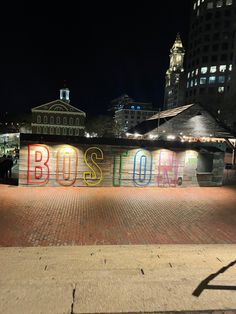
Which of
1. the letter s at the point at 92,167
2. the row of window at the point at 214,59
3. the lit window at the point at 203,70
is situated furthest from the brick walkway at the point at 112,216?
the row of window at the point at 214,59

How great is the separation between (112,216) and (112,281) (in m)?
5.08

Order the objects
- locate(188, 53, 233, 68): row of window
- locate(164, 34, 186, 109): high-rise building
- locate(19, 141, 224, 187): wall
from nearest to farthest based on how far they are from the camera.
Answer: locate(19, 141, 224, 187): wall, locate(188, 53, 233, 68): row of window, locate(164, 34, 186, 109): high-rise building

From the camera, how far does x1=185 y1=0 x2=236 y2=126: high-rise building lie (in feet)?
227

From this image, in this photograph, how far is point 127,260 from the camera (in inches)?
206

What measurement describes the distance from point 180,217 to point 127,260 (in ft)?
15.8

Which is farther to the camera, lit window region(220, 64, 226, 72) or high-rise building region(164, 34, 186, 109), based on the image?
high-rise building region(164, 34, 186, 109)

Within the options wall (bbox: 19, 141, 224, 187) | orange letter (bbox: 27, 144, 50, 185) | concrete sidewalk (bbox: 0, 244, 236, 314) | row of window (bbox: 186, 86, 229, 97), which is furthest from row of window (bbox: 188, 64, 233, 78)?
concrete sidewalk (bbox: 0, 244, 236, 314)

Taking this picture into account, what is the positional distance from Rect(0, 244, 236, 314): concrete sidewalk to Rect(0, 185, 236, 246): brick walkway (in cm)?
143

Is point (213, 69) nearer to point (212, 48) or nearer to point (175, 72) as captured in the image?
point (212, 48)

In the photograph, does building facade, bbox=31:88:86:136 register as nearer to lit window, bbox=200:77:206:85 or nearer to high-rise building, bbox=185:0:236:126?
high-rise building, bbox=185:0:236:126

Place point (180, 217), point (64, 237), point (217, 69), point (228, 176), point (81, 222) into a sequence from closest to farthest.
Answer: point (64, 237) → point (81, 222) → point (180, 217) → point (228, 176) → point (217, 69)

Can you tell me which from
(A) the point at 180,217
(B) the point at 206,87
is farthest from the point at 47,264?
(B) the point at 206,87

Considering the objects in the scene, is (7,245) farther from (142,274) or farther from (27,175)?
(27,175)

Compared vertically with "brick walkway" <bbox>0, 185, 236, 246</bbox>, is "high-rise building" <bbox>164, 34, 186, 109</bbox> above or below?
above
